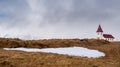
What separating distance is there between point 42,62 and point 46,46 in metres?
13.5

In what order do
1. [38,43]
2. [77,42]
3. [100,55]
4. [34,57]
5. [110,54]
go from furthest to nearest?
[77,42]
[38,43]
[110,54]
[100,55]
[34,57]

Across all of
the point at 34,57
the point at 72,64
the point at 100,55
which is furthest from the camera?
the point at 100,55

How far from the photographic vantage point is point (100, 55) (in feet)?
113

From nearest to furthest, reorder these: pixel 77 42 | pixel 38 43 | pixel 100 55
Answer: pixel 100 55 → pixel 38 43 → pixel 77 42

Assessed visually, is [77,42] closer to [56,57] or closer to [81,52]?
[81,52]

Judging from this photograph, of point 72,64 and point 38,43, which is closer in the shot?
point 72,64

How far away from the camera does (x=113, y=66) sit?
26453 mm

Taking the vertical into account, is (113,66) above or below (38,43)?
below

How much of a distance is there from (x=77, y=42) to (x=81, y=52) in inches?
370

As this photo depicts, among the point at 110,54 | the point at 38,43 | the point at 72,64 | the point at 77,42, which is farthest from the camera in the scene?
the point at 77,42

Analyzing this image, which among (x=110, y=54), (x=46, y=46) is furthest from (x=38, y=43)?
(x=110, y=54)

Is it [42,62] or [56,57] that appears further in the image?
[56,57]

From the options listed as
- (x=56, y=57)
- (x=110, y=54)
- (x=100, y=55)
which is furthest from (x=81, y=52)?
(x=56, y=57)

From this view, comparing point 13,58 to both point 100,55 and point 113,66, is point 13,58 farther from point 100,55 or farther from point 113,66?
point 100,55
